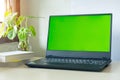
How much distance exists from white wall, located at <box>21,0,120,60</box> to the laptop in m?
0.14

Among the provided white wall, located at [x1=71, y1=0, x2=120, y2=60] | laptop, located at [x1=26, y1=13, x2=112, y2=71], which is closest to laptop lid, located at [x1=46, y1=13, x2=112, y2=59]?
laptop, located at [x1=26, y1=13, x2=112, y2=71]

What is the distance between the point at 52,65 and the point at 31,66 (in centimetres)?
12

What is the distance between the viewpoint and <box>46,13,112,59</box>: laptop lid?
1296 mm

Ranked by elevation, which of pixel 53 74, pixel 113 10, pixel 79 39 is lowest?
pixel 53 74

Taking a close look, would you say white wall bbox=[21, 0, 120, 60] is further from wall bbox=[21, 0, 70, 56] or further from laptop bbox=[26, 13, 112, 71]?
laptop bbox=[26, 13, 112, 71]

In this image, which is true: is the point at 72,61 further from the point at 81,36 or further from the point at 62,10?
the point at 62,10

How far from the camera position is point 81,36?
1.36 m

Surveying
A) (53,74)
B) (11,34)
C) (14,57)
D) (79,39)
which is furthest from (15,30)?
(53,74)

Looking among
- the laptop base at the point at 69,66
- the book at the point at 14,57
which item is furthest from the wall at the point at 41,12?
the laptop base at the point at 69,66

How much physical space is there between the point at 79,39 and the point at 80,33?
36 mm

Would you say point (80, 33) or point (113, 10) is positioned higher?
point (113, 10)

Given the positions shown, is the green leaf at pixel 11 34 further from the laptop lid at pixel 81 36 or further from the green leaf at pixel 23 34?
the laptop lid at pixel 81 36

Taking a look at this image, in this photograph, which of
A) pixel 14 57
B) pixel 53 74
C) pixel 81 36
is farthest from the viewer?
pixel 81 36

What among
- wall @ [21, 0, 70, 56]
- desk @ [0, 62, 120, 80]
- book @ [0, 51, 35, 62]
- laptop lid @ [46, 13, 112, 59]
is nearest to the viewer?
desk @ [0, 62, 120, 80]
